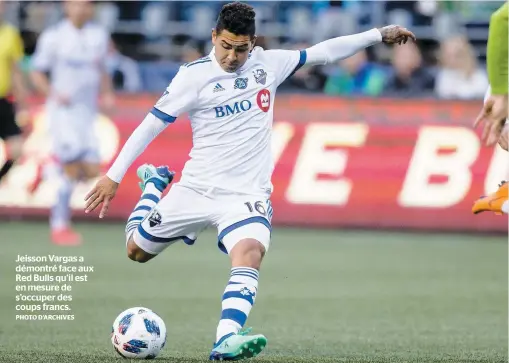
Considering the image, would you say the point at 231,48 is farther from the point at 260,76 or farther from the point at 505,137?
the point at 505,137

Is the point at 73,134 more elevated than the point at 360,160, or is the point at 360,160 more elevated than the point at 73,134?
the point at 73,134

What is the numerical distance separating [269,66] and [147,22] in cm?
1147

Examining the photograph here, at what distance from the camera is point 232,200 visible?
699 cm

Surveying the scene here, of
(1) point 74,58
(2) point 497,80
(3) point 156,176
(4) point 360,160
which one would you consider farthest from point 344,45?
(4) point 360,160

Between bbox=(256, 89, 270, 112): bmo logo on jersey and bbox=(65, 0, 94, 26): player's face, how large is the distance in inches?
282

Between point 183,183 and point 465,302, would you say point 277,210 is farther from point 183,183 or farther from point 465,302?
point 183,183

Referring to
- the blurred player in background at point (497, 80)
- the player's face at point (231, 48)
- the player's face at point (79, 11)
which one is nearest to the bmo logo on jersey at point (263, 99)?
the player's face at point (231, 48)

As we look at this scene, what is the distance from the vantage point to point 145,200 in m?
7.81

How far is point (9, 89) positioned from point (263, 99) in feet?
24.6

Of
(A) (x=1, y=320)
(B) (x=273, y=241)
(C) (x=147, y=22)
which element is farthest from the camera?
(C) (x=147, y=22)

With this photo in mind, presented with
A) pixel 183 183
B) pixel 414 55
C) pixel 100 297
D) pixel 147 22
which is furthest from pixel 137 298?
pixel 147 22

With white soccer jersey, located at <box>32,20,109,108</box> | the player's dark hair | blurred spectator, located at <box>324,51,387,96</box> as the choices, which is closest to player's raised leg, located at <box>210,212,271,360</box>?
the player's dark hair

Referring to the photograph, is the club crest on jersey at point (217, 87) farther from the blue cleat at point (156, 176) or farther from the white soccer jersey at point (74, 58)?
the white soccer jersey at point (74, 58)

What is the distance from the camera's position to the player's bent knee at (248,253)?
21.7ft
